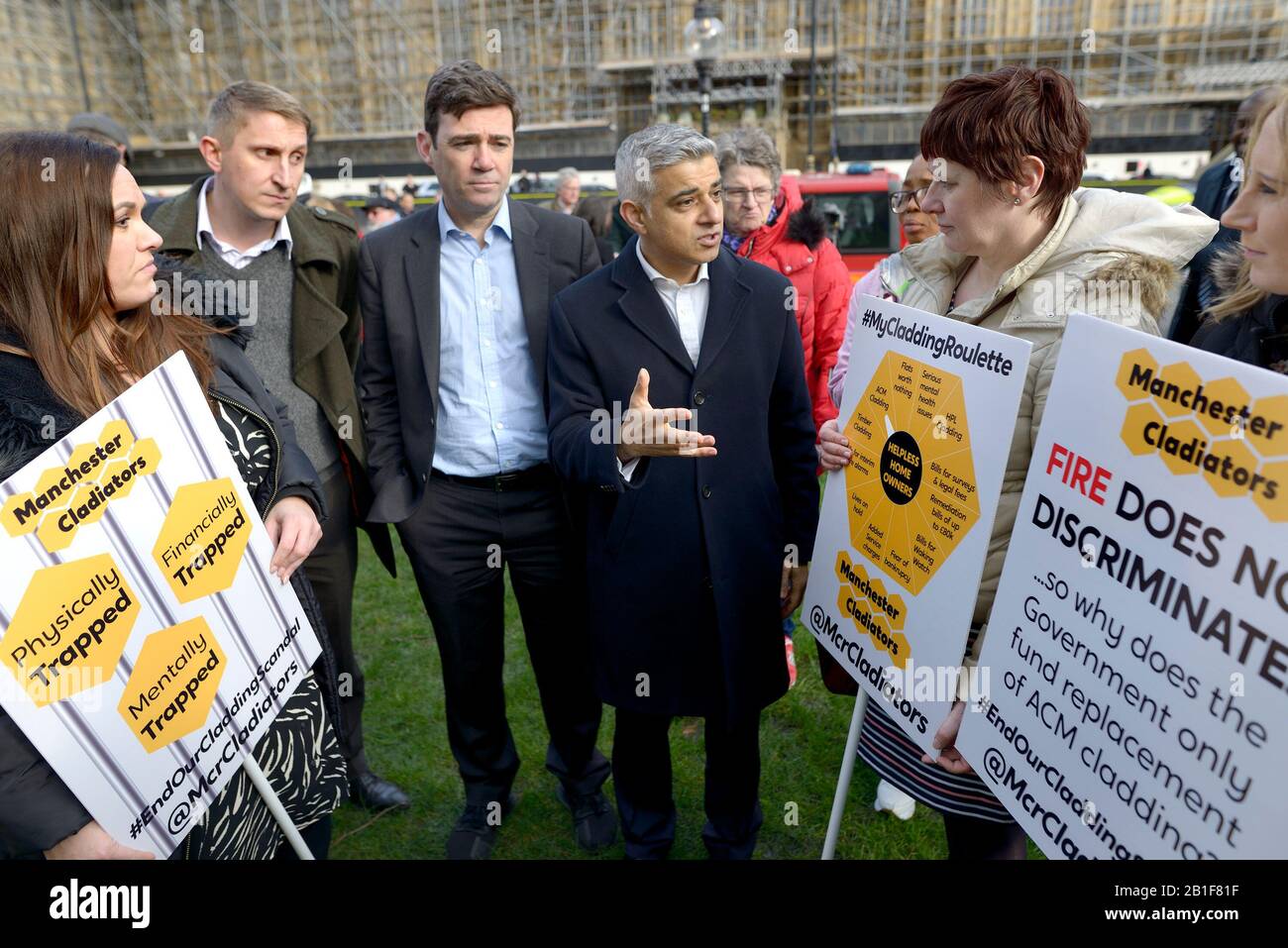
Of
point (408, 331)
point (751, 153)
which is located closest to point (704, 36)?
point (751, 153)

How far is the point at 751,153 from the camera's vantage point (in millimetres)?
3766

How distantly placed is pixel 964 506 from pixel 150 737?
1.58 meters

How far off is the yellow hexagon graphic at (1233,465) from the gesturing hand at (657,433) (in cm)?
94

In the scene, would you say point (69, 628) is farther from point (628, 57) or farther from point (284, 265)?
point (628, 57)

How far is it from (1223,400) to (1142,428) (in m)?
0.15

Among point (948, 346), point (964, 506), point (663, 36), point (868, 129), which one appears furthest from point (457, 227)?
point (663, 36)

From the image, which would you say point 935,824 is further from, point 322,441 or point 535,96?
point 535,96

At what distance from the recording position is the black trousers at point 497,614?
2770mm

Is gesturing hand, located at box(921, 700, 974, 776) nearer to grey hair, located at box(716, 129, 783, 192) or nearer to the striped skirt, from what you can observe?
the striped skirt

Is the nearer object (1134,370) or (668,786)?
(1134,370)

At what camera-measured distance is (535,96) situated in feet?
117

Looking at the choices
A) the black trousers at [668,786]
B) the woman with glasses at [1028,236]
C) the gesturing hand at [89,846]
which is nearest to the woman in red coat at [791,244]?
the black trousers at [668,786]

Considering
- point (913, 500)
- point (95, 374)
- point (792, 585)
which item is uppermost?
point (95, 374)
